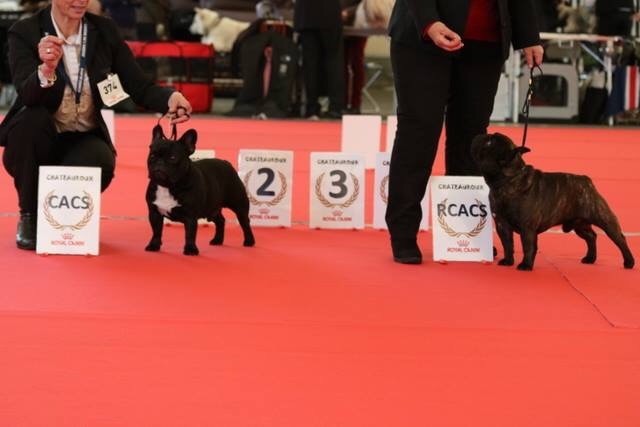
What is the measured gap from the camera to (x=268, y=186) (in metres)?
4.75

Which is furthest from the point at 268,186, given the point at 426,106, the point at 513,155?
the point at 513,155

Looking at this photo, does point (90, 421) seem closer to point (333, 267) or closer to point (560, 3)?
point (333, 267)

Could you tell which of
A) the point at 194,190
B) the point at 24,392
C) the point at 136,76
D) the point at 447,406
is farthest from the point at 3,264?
the point at 447,406

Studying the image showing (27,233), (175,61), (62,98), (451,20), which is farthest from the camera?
(175,61)

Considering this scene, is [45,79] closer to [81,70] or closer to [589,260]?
[81,70]

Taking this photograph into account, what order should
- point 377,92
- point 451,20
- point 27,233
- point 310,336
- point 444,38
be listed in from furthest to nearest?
point 377,92, point 27,233, point 451,20, point 444,38, point 310,336

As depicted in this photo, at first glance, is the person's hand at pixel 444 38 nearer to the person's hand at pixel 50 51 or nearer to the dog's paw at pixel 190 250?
the dog's paw at pixel 190 250

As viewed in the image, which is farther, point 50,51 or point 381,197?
point 381,197

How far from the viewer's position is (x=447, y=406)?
7.27ft

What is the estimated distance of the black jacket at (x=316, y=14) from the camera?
400 inches

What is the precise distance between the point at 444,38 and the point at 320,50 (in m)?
7.02

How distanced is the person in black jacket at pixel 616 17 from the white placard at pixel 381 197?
281 inches

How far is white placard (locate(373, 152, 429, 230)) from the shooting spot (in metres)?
4.76

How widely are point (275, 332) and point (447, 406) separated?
27.8 inches
